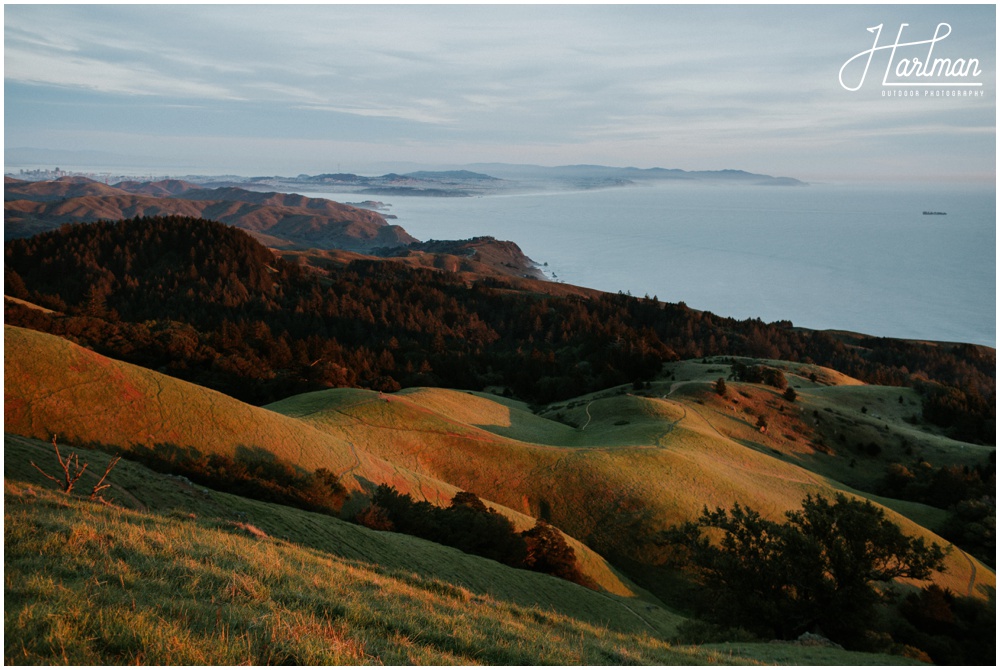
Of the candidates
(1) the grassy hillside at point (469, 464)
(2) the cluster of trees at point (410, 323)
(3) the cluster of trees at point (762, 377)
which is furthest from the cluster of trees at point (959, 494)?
(2) the cluster of trees at point (410, 323)

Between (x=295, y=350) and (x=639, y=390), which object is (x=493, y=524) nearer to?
(x=639, y=390)

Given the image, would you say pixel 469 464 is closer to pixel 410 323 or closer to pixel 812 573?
pixel 812 573

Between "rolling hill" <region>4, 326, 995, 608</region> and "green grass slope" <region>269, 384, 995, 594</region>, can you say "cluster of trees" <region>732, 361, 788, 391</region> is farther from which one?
"green grass slope" <region>269, 384, 995, 594</region>

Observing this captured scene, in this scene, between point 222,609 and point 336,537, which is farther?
point 336,537

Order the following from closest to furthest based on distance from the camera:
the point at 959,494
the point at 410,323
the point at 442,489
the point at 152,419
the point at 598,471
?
the point at 152,419
the point at 442,489
the point at 598,471
the point at 959,494
the point at 410,323

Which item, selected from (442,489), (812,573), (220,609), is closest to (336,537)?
(220,609)

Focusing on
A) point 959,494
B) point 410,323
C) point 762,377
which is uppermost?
point 762,377
